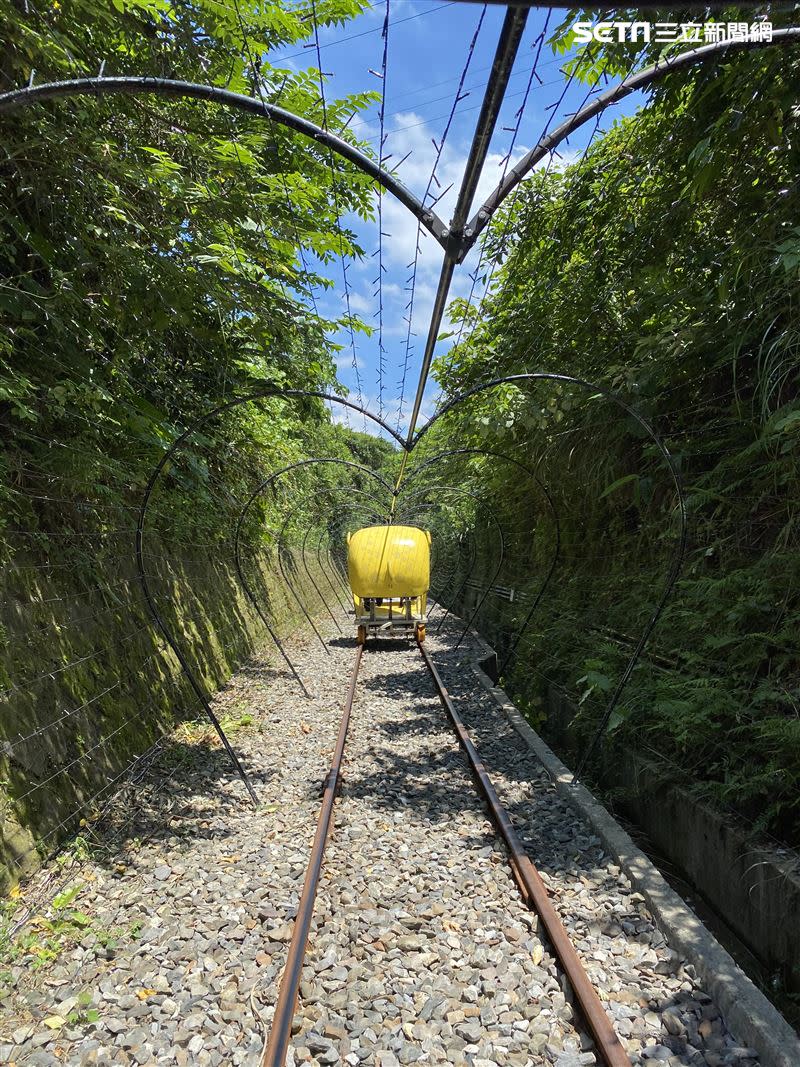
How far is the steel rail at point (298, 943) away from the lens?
2707 mm

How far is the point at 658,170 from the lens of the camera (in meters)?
5.73

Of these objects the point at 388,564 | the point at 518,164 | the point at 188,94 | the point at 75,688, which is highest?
the point at 188,94

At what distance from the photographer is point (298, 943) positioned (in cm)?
339

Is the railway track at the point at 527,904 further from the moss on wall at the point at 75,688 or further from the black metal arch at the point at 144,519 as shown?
the moss on wall at the point at 75,688

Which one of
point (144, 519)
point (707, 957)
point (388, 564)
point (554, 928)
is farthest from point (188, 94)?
point (388, 564)

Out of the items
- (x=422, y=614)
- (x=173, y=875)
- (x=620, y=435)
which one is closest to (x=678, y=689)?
(x=620, y=435)

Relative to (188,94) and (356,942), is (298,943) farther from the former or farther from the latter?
(188,94)

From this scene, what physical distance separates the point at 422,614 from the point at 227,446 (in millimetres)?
6644

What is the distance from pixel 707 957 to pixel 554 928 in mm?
779

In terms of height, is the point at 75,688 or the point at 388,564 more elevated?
the point at 388,564

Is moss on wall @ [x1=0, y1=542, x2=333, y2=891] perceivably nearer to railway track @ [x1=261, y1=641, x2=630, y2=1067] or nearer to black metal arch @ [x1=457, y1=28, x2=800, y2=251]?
railway track @ [x1=261, y1=641, x2=630, y2=1067]

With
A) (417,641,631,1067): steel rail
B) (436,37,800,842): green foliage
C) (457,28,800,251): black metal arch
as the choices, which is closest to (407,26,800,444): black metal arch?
(457,28,800,251): black metal arch

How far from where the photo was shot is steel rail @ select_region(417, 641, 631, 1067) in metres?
2.69

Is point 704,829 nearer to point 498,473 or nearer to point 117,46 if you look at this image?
point 117,46
